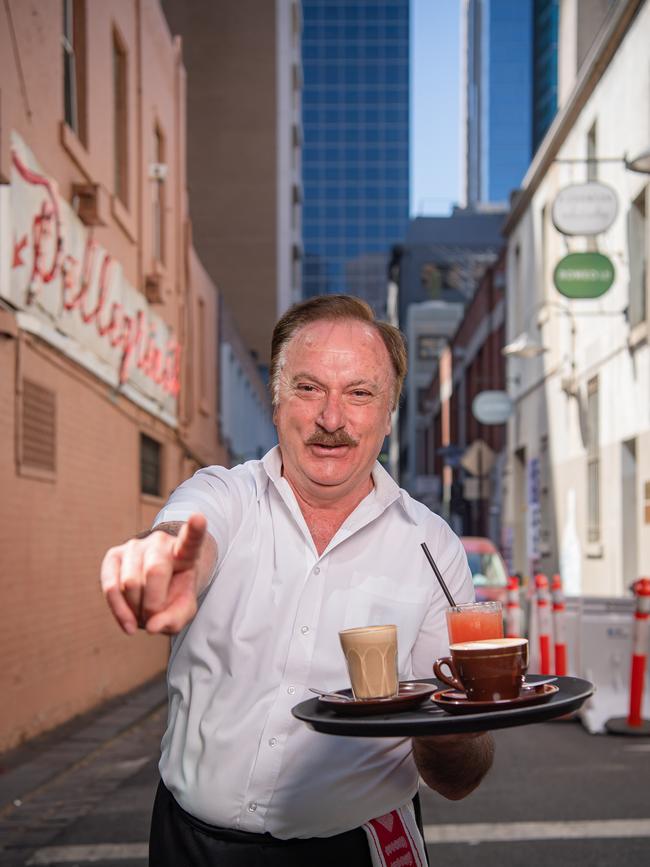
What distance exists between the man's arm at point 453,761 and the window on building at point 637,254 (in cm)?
1506

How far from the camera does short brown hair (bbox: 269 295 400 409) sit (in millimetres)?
2896

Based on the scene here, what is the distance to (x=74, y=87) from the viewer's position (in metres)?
12.5

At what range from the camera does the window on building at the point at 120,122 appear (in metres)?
15.1

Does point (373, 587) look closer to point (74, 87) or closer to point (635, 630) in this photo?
point (635, 630)

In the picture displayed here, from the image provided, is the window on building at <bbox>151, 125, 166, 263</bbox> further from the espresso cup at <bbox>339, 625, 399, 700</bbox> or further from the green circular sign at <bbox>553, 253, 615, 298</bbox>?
the espresso cup at <bbox>339, 625, 399, 700</bbox>

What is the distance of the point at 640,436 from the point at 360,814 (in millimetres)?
15000

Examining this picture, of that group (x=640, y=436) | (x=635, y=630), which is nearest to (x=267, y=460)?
(x=635, y=630)

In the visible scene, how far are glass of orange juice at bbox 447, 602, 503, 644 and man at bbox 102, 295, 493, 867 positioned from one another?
151mm

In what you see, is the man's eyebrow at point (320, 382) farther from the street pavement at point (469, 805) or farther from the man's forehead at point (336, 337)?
the street pavement at point (469, 805)

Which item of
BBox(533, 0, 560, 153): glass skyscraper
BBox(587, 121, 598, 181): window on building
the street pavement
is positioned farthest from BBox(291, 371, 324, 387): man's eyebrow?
BBox(533, 0, 560, 153): glass skyscraper

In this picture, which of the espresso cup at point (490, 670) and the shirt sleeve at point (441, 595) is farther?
the shirt sleeve at point (441, 595)

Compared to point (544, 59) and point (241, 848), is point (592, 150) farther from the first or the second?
point (544, 59)

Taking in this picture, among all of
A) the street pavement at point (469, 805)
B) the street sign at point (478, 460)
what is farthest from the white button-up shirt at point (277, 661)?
the street sign at point (478, 460)

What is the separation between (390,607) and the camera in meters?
2.79
